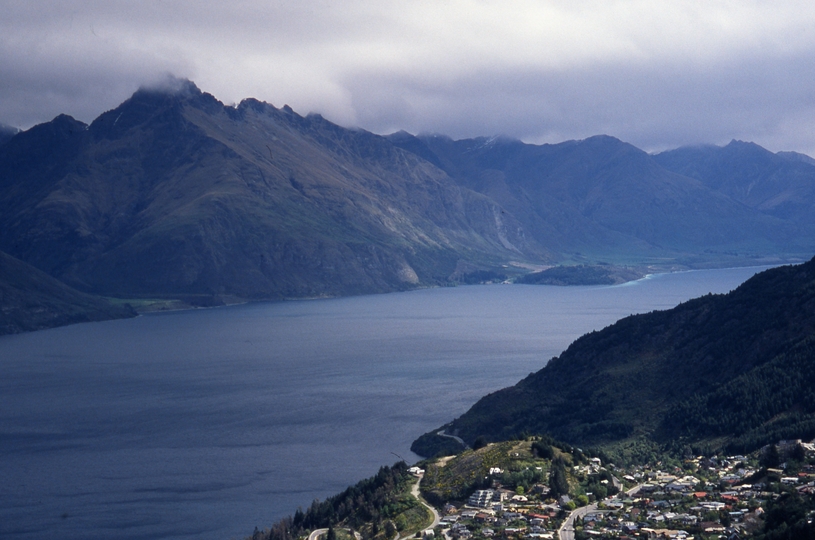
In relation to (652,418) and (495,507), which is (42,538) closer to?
(495,507)

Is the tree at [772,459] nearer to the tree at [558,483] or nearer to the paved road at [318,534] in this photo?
the tree at [558,483]

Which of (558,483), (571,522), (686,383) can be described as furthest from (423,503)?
(686,383)

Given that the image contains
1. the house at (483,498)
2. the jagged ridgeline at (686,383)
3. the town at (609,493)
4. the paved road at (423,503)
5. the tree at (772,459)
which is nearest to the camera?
the town at (609,493)

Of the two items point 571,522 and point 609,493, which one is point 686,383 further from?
point 571,522

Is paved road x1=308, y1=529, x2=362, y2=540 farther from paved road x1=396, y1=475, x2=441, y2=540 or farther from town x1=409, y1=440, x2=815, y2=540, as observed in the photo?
town x1=409, y1=440, x2=815, y2=540

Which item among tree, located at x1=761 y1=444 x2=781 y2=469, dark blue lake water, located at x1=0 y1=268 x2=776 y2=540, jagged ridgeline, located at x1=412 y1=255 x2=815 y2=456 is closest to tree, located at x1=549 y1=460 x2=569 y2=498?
tree, located at x1=761 y1=444 x2=781 y2=469

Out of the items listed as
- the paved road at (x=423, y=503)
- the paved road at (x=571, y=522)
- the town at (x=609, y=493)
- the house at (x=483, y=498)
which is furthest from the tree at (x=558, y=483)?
the paved road at (x=423, y=503)
